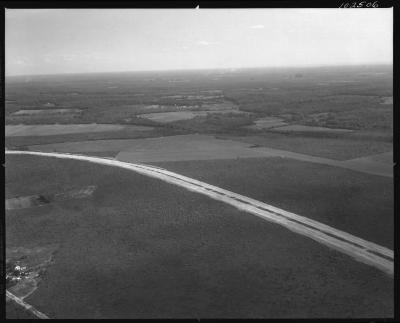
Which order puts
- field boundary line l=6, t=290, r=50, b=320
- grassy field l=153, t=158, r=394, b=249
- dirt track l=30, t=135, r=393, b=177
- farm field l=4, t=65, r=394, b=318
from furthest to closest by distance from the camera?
1. dirt track l=30, t=135, r=393, b=177
2. grassy field l=153, t=158, r=394, b=249
3. farm field l=4, t=65, r=394, b=318
4. field boundary line l=6, t=290, r=50, b=320

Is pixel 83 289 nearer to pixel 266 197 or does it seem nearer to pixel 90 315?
pixel 90 315

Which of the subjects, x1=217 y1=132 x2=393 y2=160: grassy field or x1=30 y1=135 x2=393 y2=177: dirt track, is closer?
x1=30 y1=135 x2=393 y2=177: dirt track

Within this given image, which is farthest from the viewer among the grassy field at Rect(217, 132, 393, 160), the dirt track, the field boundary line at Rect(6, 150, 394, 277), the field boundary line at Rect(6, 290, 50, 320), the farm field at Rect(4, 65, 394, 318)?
the grassy field at Rect(217, 132, 393, 160)

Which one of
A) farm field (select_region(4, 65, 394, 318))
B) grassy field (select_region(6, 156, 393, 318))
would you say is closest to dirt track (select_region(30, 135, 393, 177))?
farm field (select_region(4, 65, 394, 318))

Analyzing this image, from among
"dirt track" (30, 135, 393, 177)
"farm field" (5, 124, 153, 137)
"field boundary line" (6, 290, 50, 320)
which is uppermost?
"farm field" (5, 124, 153, 137)

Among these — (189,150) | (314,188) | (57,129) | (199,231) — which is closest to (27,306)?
(199,231)

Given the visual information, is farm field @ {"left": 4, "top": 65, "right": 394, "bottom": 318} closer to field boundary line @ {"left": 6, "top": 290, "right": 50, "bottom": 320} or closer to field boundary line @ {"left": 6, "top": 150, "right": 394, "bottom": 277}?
field boundary line @ {"left": 6, "top": 290, "right": 50, "bottom": 320}

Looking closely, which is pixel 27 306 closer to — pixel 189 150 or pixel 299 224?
pixel 299 224
